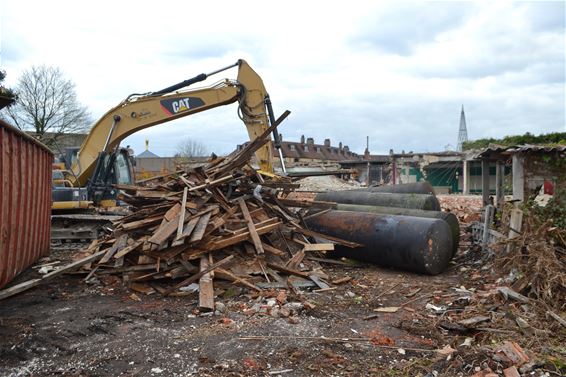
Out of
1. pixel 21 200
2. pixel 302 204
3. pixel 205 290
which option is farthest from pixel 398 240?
pixel 21 200

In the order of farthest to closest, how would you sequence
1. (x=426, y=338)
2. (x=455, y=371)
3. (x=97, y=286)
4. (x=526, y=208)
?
Result: (x=526, y=208) → (x=97, y=286) → (x=426, y=338) → (x=455, y=371)

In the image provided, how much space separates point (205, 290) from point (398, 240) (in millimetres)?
3481

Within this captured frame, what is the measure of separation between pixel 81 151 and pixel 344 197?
6745 millimetres

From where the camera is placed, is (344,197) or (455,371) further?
(344,197)

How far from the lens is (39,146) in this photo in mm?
7797

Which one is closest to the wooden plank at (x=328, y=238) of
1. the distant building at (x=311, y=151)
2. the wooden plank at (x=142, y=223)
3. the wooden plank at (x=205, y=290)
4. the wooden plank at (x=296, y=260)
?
the wooden plank at (x=296, y=260)

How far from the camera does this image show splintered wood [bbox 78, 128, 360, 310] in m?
6.73

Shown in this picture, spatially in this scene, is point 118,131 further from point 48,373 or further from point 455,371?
point 455,371

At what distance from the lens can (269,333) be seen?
4.93m

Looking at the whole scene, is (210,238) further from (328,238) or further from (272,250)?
(328,238)

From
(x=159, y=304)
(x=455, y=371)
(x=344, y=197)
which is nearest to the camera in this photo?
(x=455, y=371)

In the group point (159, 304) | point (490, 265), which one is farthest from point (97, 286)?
point (490, 265)

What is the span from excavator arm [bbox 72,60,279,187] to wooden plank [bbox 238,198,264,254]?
7.72ft

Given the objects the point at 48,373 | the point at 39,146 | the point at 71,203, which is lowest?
the point at 48,373
